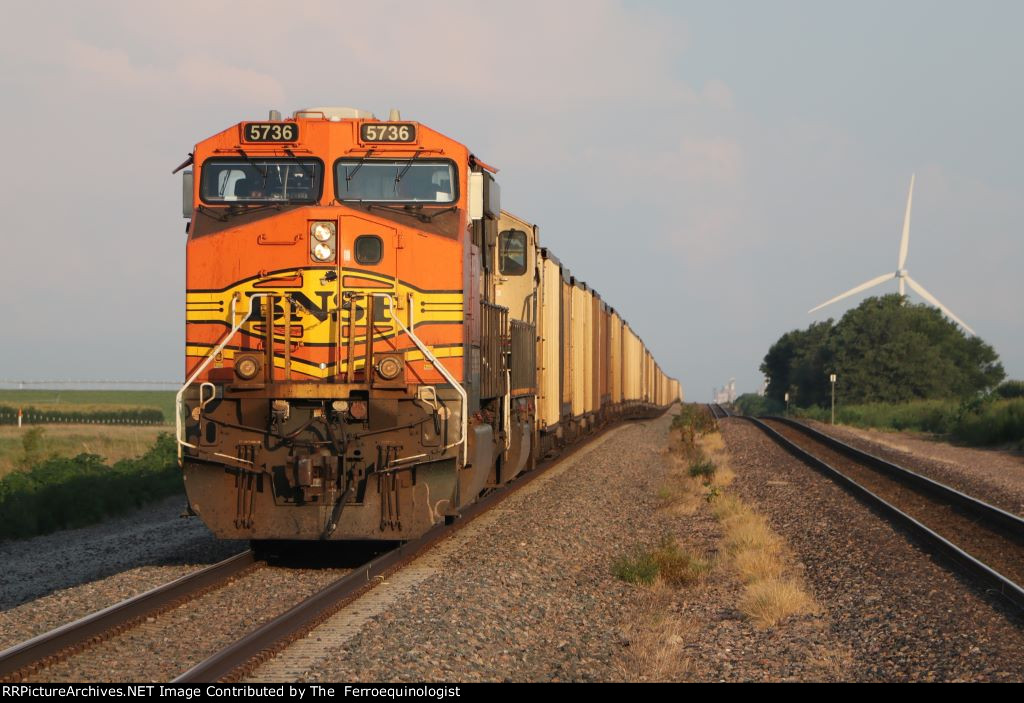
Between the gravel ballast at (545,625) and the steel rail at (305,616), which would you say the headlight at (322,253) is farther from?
the gravel ballast at (545,625)

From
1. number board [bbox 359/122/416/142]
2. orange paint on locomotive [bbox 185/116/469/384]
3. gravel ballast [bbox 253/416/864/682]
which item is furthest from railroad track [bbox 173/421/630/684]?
number board [bbox 359/122/416/142]

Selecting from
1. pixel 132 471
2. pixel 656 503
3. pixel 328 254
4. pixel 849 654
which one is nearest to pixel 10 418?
pixel 132 471

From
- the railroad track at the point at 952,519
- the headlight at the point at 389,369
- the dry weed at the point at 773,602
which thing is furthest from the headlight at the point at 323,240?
the railroad track at the point at 952,519

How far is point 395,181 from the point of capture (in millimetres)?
10523

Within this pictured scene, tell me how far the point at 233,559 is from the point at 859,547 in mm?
7062

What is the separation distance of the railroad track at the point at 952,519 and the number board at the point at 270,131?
784cm

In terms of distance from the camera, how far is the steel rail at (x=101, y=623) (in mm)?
6527

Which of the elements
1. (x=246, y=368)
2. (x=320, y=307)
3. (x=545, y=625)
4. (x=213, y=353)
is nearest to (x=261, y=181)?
(x=320, y=307)

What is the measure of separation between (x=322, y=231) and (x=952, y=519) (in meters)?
9.93

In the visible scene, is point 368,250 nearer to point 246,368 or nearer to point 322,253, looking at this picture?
point 322,253

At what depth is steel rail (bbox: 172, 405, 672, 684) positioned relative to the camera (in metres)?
6.30

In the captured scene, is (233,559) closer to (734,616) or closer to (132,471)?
(734,616)

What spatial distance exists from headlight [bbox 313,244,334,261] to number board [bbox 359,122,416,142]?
1194 mm

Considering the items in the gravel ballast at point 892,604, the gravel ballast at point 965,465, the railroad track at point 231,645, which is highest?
the railroad track at point 231,645
